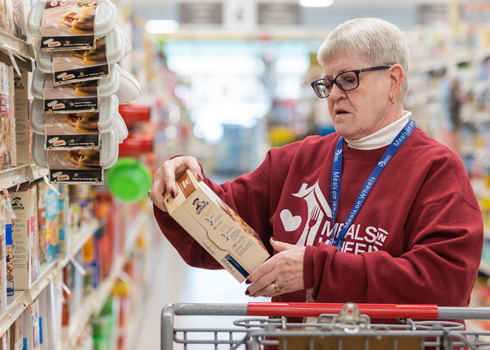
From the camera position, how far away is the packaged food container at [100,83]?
5.78ft

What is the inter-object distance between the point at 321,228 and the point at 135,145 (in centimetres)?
210

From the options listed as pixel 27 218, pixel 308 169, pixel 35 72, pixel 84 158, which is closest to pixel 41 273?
pixel 27 218

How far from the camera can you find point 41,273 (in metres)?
2.12

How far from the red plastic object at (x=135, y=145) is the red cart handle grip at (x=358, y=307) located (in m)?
2.38

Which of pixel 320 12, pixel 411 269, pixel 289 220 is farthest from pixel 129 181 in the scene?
pixel 320 12

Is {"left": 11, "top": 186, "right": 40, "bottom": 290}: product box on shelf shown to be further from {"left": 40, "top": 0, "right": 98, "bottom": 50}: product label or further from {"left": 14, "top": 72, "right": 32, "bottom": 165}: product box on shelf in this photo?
{"left": 40, "top": 0, "right": 98, "bottom": 50}: product label

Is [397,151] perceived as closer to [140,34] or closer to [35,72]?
[35,72]

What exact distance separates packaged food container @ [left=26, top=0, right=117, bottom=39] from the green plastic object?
192cm

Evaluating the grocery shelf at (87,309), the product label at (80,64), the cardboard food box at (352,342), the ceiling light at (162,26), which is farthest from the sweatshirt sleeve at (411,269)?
the ceiling light at (162,26)

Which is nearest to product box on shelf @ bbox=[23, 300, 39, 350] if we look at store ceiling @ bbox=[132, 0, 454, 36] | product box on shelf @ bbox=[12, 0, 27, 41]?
product box on shelf @ bbox=[12, 0, 27, 41]

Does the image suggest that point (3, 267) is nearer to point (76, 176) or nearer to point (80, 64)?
point (76, 176)

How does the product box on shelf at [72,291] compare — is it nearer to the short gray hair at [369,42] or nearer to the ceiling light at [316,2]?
the short gray hair at [369,42]

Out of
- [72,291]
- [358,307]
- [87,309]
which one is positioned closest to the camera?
[358,307]

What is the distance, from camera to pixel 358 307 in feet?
4.72
